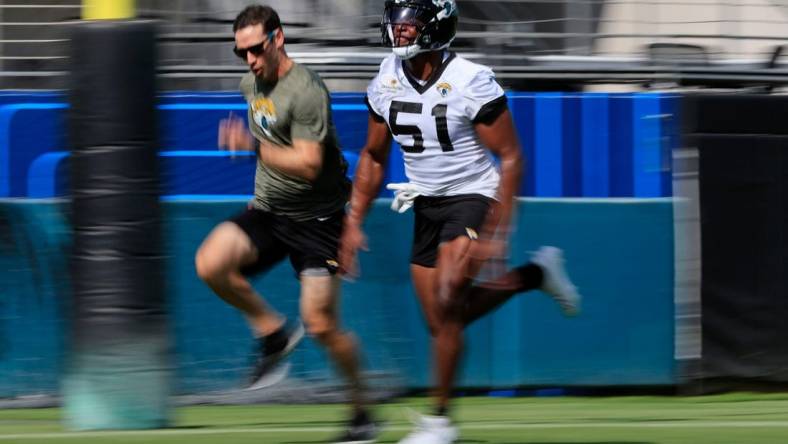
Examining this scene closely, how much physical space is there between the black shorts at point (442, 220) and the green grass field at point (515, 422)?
97 cm

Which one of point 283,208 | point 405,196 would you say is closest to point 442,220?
point 405,196

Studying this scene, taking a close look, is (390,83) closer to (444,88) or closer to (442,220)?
(444,88)

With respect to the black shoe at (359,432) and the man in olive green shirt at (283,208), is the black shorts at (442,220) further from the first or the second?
the black shoe at (359,432)

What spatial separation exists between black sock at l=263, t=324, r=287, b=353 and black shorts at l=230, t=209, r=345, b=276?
328 millimetres

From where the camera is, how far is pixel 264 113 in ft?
21.7

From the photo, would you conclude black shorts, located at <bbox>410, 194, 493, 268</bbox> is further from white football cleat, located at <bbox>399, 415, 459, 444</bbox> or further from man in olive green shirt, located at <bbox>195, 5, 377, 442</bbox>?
white football cleat, located at <bbox>399, 415, 459, 444</bbox>

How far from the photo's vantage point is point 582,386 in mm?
9484

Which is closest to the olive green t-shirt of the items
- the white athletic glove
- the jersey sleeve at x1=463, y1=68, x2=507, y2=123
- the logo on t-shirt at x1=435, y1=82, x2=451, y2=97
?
the white athletic glove

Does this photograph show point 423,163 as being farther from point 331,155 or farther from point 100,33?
point 100,33

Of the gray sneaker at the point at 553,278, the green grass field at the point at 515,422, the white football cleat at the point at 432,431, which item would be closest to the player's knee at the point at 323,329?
the green grass field at the point at 515,422

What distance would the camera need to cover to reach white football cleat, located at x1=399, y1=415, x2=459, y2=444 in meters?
6.07

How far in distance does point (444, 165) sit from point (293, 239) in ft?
2.89

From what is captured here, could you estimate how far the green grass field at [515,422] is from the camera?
666 cm

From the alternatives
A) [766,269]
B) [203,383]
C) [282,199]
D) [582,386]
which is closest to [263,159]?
[282,199]
